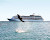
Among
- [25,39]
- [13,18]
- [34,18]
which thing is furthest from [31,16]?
[25,39]

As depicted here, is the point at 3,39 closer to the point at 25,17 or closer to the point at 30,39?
the point at 30,39

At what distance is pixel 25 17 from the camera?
166m

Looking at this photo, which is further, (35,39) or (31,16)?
(31,16)

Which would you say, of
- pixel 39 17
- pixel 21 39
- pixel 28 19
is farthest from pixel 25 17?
pixel 21 39

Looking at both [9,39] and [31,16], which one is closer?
[9,39]

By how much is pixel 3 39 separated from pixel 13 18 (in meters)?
141

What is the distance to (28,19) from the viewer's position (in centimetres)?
16862

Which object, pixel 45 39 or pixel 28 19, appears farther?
pixel 28 19

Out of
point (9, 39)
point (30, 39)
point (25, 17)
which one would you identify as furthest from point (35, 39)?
point (25, 17)

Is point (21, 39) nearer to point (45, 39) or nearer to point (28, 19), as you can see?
point (45, 39)

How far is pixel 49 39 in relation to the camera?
31.6m

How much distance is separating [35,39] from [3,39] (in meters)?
5.94

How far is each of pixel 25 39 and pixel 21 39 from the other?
2.44ft

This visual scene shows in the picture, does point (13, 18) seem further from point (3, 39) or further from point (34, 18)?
point (3, 39)
